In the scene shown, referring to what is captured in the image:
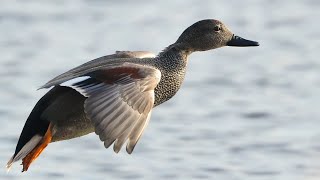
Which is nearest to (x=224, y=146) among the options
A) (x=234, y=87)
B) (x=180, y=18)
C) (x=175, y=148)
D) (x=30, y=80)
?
Result: (x=175, y=148)

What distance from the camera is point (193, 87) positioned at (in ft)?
40.1

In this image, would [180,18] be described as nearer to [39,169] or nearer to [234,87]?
[234,87]

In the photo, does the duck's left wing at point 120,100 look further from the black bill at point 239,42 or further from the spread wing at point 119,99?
the black bill at point 239,42

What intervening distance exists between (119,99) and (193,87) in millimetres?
4224

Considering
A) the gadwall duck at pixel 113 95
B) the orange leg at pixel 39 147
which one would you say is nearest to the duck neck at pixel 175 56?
the gadwall duck at pixel 113 95

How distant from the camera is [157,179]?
992 centimetres

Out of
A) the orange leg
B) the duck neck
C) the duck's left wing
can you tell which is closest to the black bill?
the duck neck

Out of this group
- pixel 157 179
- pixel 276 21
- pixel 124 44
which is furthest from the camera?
pixel 276 21

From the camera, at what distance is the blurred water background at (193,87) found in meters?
10.3

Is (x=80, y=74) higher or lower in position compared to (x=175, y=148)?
higher

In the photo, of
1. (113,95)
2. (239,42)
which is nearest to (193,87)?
(239,42)

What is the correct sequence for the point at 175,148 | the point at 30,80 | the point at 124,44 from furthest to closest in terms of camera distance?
the point at 124,44, the point at 30,80, the point at 175,148

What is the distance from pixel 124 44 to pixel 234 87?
1.61m

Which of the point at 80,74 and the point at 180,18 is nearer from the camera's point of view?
the point at 80,74
